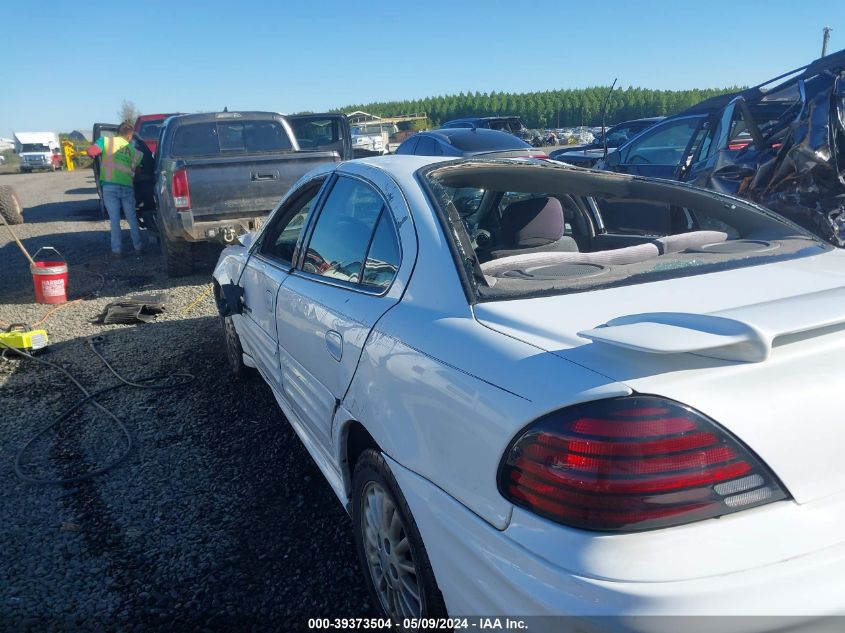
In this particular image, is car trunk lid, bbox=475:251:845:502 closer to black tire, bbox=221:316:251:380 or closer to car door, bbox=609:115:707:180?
black tire, bbox=221:316:251:380

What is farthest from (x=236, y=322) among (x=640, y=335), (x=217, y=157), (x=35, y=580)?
(x=217, y=157)

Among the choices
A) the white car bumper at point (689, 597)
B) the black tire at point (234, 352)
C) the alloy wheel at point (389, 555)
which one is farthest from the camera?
the black tire at point (234, 352)

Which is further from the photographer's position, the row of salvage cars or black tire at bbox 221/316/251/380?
black tire at bbox 221/316/251/380

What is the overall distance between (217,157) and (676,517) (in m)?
7.30

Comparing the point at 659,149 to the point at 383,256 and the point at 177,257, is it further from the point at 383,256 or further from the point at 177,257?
the point at 383,256

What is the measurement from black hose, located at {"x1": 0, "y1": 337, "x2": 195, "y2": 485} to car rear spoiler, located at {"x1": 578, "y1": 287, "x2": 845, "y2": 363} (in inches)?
119

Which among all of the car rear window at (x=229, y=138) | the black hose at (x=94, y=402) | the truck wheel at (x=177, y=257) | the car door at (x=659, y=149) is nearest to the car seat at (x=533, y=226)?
the black hose at (x=94, y=402)

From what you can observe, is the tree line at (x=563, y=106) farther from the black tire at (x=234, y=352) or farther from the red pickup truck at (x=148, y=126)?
the black tire at (x=234, y=352)

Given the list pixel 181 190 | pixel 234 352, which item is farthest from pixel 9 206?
pixel 234 352

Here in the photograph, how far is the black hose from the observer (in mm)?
3486

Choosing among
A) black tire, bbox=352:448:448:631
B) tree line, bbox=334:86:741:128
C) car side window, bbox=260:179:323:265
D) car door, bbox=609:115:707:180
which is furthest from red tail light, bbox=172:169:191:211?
tree line, bbox=334:86:741:128

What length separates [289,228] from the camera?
11.8 feet

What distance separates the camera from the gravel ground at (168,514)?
2.48 metres

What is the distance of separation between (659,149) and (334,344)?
7.13m
